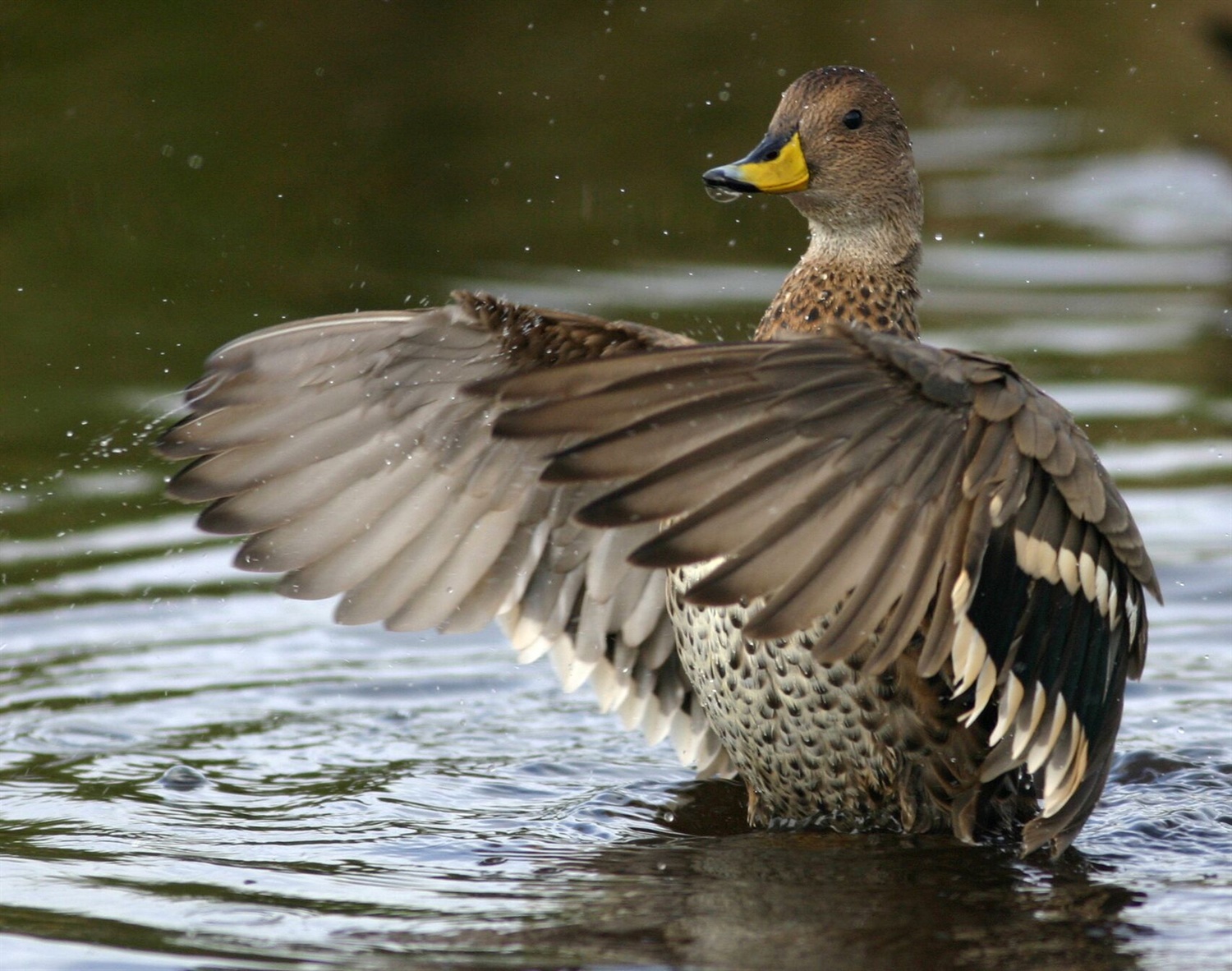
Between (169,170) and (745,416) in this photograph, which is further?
(169,170)

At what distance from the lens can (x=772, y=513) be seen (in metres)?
3.76

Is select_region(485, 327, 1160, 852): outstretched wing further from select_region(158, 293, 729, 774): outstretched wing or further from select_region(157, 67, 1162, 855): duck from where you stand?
select_region(158, 293, 729, 774): outstretched wing

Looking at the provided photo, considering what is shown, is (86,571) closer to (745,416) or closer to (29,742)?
(29,742)

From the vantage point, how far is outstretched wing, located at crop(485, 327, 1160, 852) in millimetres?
3711

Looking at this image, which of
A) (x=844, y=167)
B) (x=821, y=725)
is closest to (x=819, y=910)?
(x=821, y=725)

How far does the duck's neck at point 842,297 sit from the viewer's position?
5031mm

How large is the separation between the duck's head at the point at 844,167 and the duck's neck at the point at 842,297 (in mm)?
38

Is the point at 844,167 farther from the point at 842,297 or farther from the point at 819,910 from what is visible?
the point at 819,910

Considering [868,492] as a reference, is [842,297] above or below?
above

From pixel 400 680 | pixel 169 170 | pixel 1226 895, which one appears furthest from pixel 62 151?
pixel 1226 895

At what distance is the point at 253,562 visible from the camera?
502cm

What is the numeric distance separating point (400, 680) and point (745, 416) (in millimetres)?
2673

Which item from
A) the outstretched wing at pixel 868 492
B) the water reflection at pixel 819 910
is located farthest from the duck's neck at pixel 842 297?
the water reflection at pixel 819 910

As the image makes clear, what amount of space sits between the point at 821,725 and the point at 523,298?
5.09 metres
